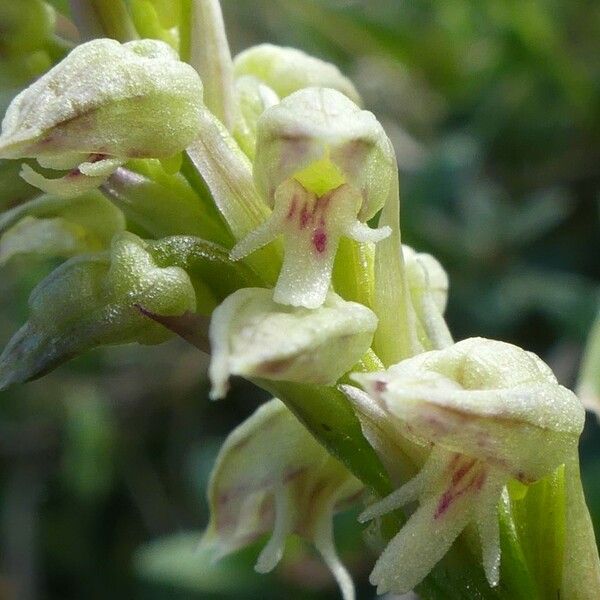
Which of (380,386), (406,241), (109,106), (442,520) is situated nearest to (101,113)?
(109,106)

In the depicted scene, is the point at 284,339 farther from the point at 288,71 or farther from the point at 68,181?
A: the point at 288,71

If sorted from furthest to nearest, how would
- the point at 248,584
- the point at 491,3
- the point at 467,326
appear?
1. the point at 491,3
2. the point at 467,326
3. the point at 248,584

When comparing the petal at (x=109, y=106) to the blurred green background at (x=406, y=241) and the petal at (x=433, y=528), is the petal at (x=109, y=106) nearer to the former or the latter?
the petal at (x=433, y=528)

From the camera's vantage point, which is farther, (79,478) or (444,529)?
(79,478)

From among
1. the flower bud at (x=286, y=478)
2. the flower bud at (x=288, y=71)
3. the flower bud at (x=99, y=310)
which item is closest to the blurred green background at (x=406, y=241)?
the flower bud at (x=286, y=478)

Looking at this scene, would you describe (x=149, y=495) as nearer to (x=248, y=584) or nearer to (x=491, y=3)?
(x=248, y=584)

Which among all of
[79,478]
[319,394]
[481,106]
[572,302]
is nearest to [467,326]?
[572,302]
